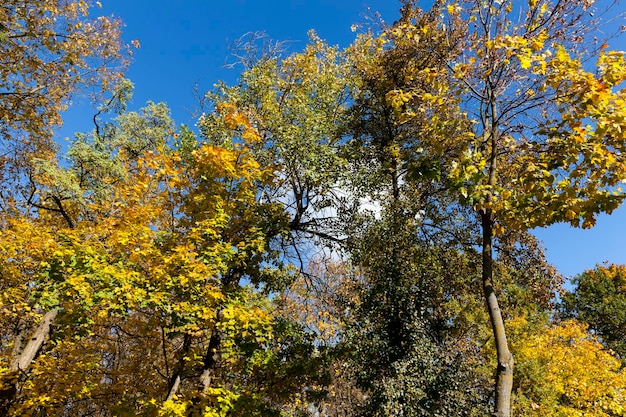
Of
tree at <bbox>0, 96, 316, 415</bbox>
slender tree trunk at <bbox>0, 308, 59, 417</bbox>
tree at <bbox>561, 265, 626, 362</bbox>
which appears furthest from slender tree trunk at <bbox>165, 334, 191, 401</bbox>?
tree at <bbox>561, 265, 626, 362</bbox>

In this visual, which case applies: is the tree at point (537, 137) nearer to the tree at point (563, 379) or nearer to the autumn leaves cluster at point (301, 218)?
the autumn leaves cluster at point (301, 218)

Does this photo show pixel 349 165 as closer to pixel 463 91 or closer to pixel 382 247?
pixel 382 247

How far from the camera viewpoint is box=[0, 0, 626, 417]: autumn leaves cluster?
14.7 ft

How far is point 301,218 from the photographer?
33.2ft

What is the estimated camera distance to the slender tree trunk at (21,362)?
24.5ft

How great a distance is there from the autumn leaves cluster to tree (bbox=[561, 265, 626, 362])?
2432cm

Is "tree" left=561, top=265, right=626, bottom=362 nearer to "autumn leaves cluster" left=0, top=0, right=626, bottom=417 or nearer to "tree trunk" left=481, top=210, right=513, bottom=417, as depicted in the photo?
"autumn leaves cluster" left=0, top=0, right=626, bottom=417

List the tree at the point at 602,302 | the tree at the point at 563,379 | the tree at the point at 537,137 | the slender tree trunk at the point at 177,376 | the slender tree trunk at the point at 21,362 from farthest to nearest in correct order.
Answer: the tree at the point at 602,302 → the tree at the point at 563,379 → the slender tree trunk at the point at 21,362 → the slender tree trunk at the point at 177,376 → the tree at the point at 537,137

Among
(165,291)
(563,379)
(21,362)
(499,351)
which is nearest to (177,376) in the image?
(165,291)

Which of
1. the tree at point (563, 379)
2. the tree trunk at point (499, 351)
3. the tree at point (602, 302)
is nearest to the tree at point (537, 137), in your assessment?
the tree trunk at point (499, 351)

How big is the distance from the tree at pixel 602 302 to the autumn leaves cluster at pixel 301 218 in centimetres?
2432

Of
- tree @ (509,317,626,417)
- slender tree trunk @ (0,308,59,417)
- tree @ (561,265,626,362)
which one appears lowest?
slender tree trunk @ (0,308,59,417)

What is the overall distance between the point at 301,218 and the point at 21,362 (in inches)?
273

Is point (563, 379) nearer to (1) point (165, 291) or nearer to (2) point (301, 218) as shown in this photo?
(2) point (301, 218)
